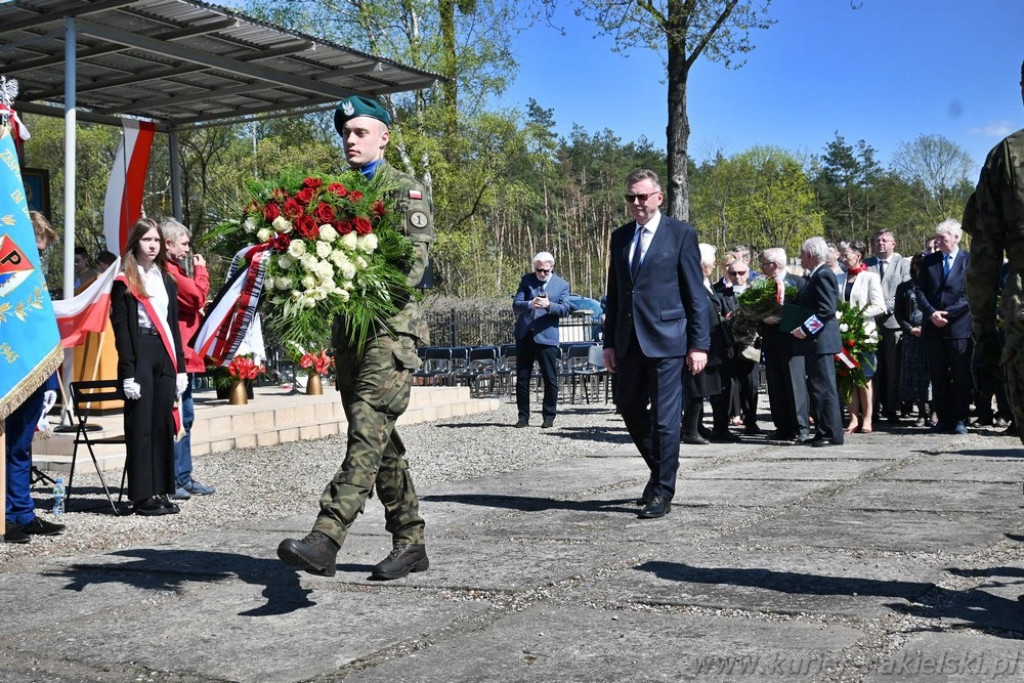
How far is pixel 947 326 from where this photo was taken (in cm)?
1201

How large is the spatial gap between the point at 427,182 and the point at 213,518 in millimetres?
23569

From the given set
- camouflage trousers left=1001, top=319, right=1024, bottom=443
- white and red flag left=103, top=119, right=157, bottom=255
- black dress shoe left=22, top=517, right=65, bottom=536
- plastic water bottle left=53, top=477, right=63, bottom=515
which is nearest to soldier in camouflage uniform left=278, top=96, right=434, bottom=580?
camouflage trousers left=1001, top=319, right=1024, bottom=443

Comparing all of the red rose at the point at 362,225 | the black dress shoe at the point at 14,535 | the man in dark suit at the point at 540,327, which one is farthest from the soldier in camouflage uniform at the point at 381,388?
the man in dark suit at the point at 540,327

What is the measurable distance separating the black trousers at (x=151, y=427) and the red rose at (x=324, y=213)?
3.60m

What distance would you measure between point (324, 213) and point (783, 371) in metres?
7.81

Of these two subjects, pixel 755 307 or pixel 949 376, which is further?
pixel 949 376

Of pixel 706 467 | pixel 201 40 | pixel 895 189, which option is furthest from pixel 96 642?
pixel 895 189

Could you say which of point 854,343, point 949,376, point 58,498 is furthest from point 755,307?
point 58,498

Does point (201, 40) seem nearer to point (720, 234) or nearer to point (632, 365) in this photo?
point (632, 365)

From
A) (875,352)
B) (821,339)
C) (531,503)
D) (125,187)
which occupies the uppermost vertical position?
(125,187)

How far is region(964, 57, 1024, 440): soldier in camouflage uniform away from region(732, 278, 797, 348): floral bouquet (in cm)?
712

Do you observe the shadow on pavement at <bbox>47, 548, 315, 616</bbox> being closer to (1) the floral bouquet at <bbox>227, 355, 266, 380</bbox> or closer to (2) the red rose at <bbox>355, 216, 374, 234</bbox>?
(2) the red rose at <bbox>355, 216, 374, 234</bbox>

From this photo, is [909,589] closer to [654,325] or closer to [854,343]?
[654,325]

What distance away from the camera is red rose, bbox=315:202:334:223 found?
5168 millimetres
